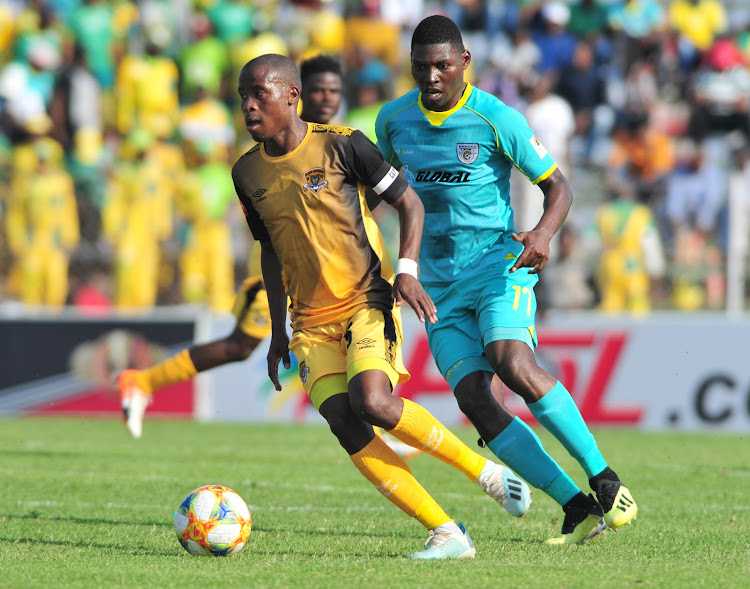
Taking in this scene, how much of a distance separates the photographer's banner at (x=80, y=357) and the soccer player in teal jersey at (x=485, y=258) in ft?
26.1

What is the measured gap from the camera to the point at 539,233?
5.62m

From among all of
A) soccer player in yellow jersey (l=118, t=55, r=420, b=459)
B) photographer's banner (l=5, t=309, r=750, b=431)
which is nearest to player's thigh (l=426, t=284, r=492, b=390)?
soccer player in yellow jersey (l=118, t=55, r=420, b=459)

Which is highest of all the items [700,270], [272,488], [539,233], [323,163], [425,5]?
[425,5]

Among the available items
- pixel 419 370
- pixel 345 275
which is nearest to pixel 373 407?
pixel 345 275

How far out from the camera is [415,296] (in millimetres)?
5117

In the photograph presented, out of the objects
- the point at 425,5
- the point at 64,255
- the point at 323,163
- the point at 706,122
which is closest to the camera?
the point at 323,163

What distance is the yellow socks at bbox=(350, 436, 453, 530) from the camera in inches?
208

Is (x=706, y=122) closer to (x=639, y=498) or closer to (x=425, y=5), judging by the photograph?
(x=425, y=5)

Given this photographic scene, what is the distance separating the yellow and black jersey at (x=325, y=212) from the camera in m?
5.52

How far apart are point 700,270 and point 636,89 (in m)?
4.70

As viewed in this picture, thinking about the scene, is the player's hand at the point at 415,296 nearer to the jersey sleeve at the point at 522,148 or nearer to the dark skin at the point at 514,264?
the dark skin at the point at 514,264

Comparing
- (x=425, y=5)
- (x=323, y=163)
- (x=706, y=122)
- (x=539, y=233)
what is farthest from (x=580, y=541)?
(x=425, y=5)

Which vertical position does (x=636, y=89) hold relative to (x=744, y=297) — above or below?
above

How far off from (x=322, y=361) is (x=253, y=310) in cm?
332
